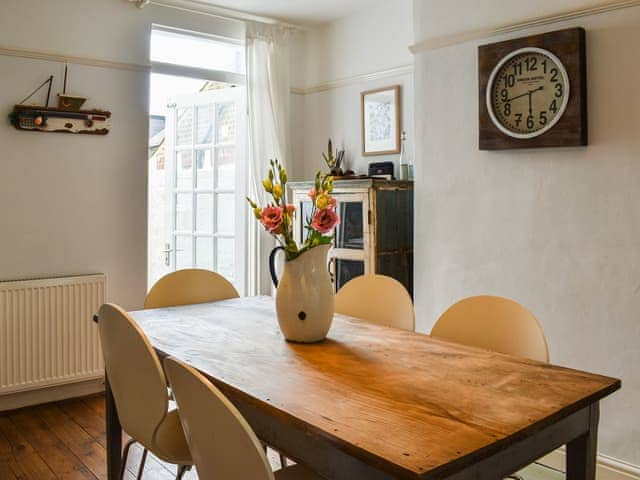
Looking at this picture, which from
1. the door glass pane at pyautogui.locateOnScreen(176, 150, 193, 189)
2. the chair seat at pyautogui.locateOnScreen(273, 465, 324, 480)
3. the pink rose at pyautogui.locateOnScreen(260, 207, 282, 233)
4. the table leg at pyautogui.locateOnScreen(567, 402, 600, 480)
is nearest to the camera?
the table leg at pyautogui.locateOnScreen(567, 402, 600, 480)

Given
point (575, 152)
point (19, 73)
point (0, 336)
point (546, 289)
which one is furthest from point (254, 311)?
point (19, 73)

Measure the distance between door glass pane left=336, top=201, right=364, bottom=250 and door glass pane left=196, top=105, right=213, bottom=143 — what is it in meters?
1.39

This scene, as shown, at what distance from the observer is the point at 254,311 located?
8.34 feet

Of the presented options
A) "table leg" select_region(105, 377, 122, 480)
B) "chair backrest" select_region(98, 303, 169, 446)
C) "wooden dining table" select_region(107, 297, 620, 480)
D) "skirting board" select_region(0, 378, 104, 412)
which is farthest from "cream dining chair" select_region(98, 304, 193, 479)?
"skirting board" select_region(0, 378, 104, 412)

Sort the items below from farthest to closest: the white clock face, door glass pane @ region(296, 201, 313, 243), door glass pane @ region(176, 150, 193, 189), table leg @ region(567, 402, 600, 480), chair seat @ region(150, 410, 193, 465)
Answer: door glass pane @ region(176, 150, 193, 189) < door glass pane @ region(296, 201, 313, 243) < the white clock face < chair seat @ region(150, 410, 193, 465) < table leg @ region(567, 402, 600, 480)

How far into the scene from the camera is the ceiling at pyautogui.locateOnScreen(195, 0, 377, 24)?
13.5ft

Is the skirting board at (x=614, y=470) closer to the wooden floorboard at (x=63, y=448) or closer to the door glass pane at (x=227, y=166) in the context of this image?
the wooden floorboard at (x=63, y=448)

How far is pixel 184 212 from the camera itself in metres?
4.64

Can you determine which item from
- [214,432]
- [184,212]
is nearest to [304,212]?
[184,212]

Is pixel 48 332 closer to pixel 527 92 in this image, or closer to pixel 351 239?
pixel 351 239

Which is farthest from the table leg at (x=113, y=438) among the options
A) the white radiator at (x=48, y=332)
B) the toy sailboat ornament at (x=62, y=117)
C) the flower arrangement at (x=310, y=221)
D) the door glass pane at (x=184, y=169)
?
the door glass pane at (x=184, y=169)

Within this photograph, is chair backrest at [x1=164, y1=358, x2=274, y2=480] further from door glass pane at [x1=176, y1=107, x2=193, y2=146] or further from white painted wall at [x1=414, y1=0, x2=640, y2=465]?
door glass pane at [x1=176, y1=107, x2=193, y2=146]

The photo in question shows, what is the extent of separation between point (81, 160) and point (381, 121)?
78.0 inches

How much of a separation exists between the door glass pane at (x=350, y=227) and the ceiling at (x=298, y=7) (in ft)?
4.83
